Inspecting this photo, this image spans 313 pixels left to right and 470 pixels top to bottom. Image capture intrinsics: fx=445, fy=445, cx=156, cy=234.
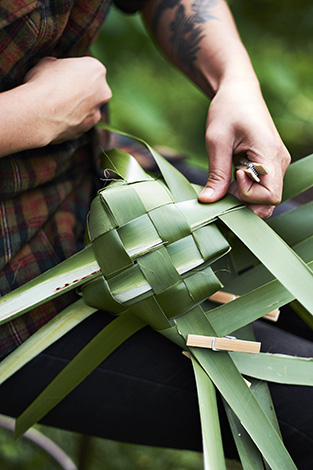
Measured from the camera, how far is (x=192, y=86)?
131 cm

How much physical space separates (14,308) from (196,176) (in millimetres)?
417

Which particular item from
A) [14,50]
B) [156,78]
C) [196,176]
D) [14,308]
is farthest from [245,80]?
[156,78]

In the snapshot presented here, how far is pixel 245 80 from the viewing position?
2.09ft

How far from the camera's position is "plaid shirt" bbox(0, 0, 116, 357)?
1.72 feet

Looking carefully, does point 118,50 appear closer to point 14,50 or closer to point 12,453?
point 14,50

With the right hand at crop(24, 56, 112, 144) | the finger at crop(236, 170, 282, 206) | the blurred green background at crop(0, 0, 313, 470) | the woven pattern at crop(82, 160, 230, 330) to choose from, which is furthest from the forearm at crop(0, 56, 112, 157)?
the blurred green background at crop(0, 0, 313, 470)

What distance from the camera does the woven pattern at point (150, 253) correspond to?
495 mm

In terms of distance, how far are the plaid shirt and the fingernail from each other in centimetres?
21

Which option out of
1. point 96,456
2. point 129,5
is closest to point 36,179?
point 129,5

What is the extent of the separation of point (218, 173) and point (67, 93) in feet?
0.72

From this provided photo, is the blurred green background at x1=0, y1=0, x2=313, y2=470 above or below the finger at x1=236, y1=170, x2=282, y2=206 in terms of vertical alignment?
below

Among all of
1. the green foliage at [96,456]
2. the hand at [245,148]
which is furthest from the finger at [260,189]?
→ the green foliage at [96,456]

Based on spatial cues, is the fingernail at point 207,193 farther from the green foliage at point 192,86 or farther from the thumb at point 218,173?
the green foliage at point 192,86

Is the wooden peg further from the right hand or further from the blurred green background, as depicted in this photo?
the blurred green background
